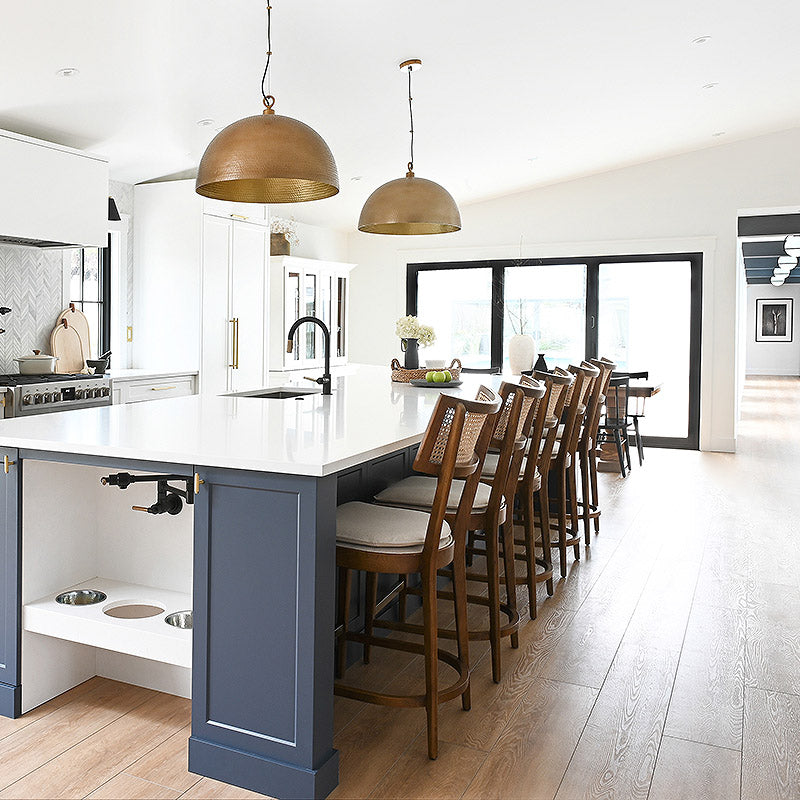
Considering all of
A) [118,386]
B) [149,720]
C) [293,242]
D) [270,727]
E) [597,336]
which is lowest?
[149,720]

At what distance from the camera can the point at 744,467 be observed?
7.40 metres

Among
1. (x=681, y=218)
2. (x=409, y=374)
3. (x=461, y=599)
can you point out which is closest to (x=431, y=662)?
(x=461, y=599)

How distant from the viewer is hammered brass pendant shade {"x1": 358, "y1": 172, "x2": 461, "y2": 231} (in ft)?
12.9

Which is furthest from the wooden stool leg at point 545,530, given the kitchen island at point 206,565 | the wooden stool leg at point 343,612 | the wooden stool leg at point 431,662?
the wooden stool leg at point 431,662

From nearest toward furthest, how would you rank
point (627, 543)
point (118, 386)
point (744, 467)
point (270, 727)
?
point (270, 727)
point (627, 543)
point (118, 386)
point (744, 467)

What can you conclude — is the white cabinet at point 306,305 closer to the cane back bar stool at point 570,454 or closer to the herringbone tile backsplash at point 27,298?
the herringbone tile backsplash at point 27,298

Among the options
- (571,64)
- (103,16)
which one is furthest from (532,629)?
(571,64)

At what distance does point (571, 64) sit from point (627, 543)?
123 inches

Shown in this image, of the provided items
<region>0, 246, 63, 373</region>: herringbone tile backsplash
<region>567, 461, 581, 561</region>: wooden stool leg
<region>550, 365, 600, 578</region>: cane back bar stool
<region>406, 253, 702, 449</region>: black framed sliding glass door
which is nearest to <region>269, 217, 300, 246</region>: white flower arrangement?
<region>406, 253, 702, 449</region>: black framed sliding glass door

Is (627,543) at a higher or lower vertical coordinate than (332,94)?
lower

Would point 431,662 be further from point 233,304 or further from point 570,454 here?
point 233,304

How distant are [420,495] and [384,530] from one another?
0.54 m

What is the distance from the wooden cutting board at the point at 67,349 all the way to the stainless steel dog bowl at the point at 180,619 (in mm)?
3777

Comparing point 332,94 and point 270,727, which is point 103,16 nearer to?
point 332,94
